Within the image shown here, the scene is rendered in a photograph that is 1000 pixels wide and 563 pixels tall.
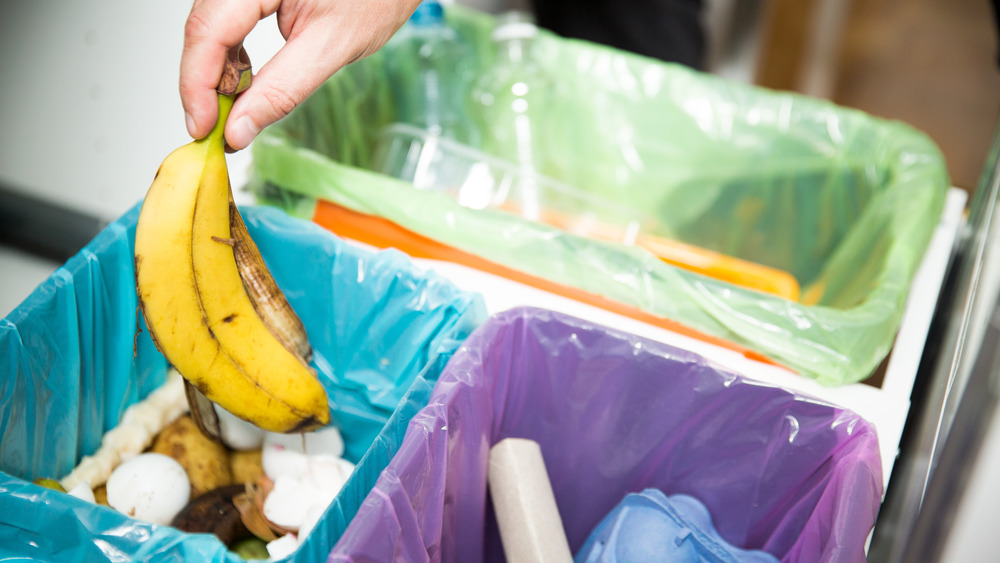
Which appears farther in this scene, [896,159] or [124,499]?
[896,159]

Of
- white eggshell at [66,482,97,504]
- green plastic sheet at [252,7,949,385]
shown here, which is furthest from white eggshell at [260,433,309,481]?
green plastic sheet at [252,7,949,385]

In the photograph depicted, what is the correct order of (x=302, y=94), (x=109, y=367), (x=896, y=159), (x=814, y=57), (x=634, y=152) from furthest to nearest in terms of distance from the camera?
1. (x=814, y=57)
2. (x=634, y=152)
3. (x=896, y=159)
4. (x=109, y=367)
5. (x=302, y=94)

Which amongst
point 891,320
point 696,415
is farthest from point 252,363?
point 891,320

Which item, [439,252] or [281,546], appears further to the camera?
[439,252]

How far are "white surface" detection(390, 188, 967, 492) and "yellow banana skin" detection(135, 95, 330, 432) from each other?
0.69 feet

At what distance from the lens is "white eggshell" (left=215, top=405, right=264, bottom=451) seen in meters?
0.71

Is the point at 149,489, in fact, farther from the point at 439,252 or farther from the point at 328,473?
the point at 439,252

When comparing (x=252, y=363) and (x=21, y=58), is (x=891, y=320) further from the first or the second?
(x=21, y=58)

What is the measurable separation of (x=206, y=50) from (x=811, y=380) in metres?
0.59

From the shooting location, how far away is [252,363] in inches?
24.2

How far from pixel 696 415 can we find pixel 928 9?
98.3 inches

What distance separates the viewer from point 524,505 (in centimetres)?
62

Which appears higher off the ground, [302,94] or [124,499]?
[302,94]

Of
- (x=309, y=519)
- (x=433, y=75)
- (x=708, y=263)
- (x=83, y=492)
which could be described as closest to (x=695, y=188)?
(x=708, y=263)
